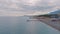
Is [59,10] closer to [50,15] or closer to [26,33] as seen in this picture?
[50,15]

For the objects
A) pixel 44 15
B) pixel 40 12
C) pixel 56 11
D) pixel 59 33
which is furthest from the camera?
pixel 40 12

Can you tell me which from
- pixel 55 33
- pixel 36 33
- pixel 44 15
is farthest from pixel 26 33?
pixel 44 15

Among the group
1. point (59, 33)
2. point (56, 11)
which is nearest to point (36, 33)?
point (59, 33)

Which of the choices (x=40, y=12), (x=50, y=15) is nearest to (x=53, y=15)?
(x=50, y=15)

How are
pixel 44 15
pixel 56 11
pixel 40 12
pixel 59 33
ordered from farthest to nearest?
pixel 40 12 → pixel 44 15 → pixel 56 11 → pixel 59 33

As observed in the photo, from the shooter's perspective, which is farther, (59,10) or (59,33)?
(59,10)

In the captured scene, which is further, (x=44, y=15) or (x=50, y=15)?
(x=44, y=15)

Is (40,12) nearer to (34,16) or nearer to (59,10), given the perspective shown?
(34,16)
